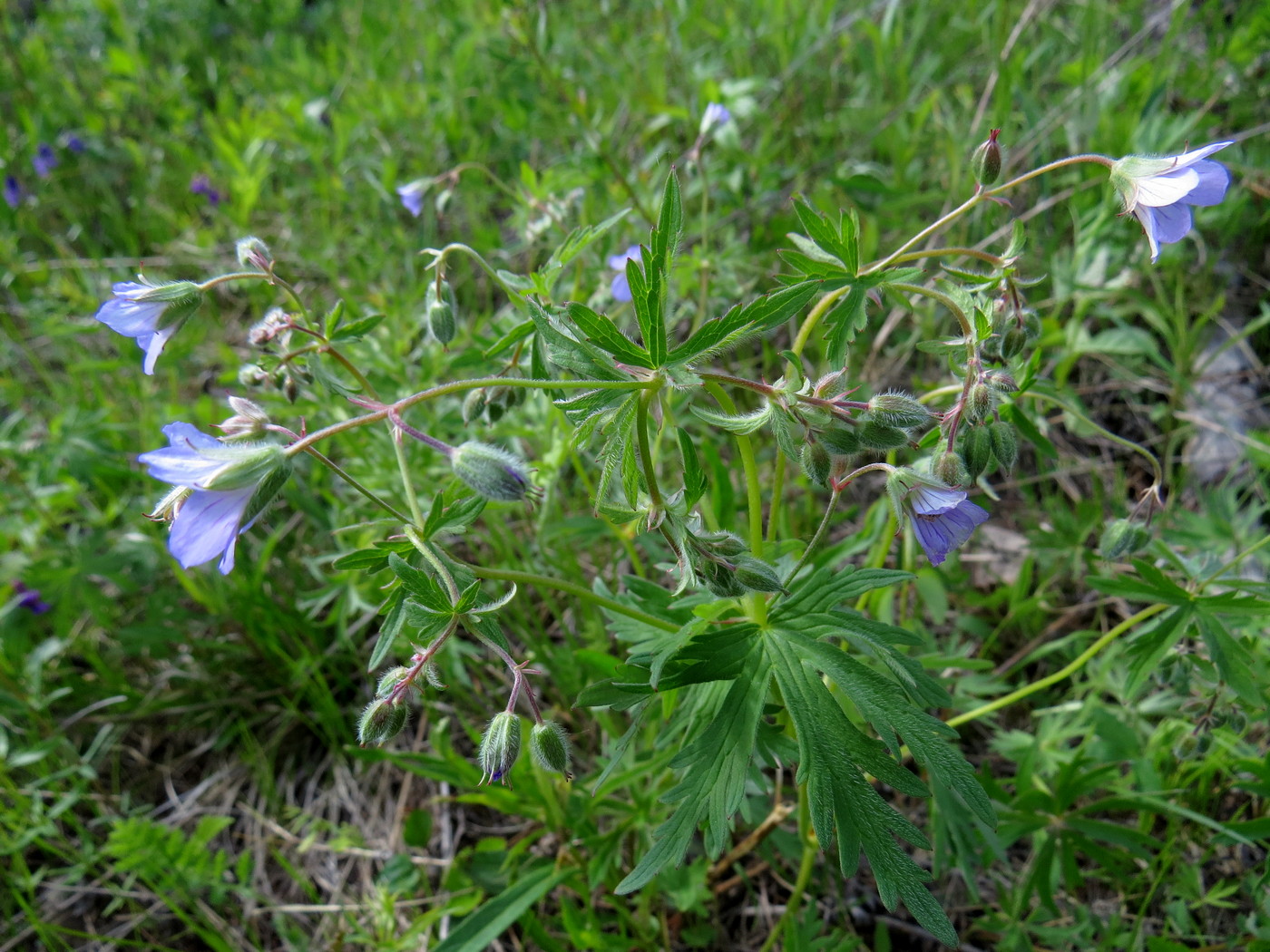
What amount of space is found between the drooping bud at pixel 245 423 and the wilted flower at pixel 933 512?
1.03 m

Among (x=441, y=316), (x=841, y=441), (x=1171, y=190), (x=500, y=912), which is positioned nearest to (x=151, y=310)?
(x=441, y=316)

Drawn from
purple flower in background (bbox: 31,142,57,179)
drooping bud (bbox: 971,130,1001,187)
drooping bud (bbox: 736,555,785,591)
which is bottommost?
purple flower in background (bbox: 31,142,57,179)

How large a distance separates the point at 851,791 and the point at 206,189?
463 cm

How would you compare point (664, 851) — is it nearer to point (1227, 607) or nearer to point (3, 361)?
point (1227, 607)

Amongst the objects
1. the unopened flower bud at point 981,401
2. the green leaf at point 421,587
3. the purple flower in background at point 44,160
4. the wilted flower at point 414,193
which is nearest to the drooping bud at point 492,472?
the green leaf at point 421,587

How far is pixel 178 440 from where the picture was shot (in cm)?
135

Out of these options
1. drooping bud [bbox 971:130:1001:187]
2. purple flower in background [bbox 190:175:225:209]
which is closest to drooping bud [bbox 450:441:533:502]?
drooping bud [bbox 971:130:1001:187]

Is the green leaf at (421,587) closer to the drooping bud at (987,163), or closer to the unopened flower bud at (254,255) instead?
the unopened flower bud at (254,255)

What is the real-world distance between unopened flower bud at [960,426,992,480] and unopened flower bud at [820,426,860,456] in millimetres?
252

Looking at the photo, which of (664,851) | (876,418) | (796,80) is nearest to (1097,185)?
(796,80)

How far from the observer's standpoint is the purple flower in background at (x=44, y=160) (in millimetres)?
4793

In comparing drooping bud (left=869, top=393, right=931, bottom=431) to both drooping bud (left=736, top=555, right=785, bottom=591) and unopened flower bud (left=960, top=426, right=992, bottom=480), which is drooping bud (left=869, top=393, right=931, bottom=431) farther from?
drooping bud (left=736, top=555, right=785, bottom=591)

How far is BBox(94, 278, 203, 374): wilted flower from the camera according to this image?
1624mm

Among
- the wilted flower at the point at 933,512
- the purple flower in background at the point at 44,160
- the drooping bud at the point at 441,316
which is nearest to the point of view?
the wilted flower at the point at 933,512
